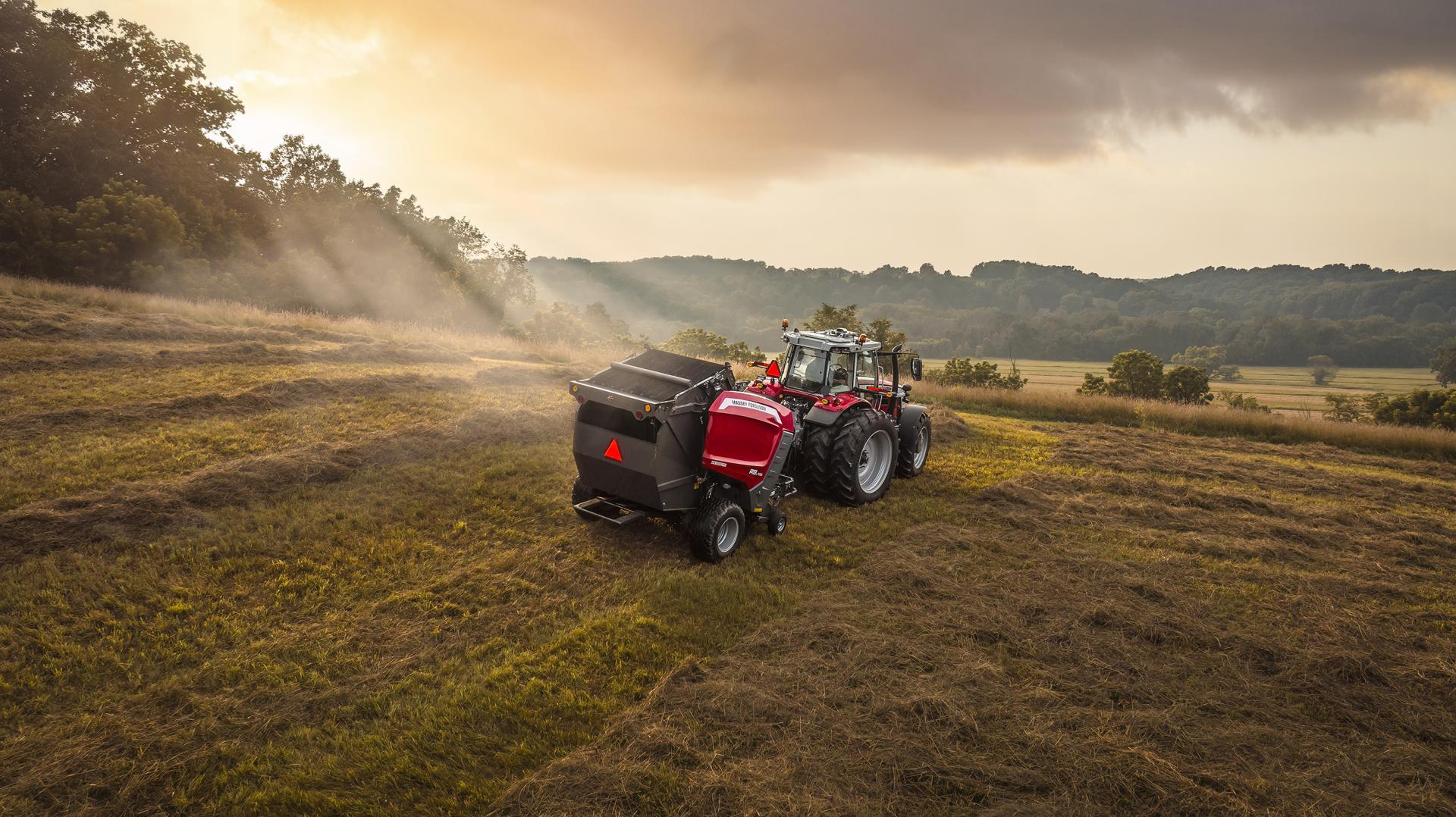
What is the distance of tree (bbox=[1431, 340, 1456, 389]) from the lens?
44.3 meters

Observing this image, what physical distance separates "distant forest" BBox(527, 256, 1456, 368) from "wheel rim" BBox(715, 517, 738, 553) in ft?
148

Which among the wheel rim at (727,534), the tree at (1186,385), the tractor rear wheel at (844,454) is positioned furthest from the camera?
the tree at (1186,385)

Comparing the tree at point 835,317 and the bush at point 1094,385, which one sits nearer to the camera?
the bush at point 1094,385

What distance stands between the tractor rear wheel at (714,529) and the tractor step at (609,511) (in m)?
0.63

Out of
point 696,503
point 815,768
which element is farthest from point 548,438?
point 815,768

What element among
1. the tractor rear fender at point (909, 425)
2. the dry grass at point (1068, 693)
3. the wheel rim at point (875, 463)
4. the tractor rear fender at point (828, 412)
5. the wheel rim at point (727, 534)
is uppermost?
the tractor rear fender at point (828, 412)

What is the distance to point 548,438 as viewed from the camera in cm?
1072

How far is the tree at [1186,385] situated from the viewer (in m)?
28.6

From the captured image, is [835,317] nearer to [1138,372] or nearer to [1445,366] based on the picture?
[1138,372]

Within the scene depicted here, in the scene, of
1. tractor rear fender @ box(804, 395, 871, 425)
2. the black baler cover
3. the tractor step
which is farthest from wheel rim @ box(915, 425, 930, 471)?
the tractor step

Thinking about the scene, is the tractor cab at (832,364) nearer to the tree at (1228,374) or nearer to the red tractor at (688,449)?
the red tractor at (688,449)

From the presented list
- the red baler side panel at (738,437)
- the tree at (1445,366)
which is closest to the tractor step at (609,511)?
the red baler side panel at (738,437)

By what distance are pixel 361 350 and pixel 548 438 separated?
22.4ft

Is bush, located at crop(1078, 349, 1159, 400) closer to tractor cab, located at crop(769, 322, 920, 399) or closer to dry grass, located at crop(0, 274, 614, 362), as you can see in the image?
tractor cab, located at crop(769, 322, 920, 399)
